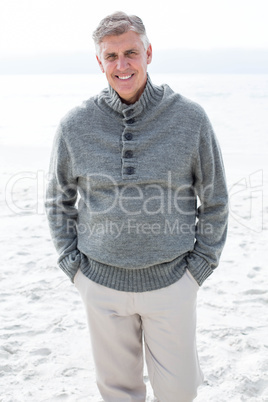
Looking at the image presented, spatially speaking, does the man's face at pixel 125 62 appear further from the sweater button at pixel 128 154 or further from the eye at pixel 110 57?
the sweater button at pixel 128 154

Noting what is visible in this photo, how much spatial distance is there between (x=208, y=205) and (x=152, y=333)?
54 cm

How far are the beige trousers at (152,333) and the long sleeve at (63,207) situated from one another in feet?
0.27

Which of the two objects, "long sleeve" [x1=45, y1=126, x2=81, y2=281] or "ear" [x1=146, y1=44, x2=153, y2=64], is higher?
"ear" [x1=146, y1=44, x2=153, y2=64]

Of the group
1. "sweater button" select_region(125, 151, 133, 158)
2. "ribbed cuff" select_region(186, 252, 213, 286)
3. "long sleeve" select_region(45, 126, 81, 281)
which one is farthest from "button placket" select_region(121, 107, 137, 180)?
"ribbed cuff" select_region(186, 252, 213, 286)

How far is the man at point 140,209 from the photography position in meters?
1.62

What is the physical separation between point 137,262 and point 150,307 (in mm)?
180

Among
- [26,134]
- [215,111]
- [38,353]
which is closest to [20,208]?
[38,353]

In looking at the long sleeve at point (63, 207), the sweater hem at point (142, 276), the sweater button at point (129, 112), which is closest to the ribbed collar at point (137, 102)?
the sweater button at point (129, 112)

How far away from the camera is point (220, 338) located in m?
2.66

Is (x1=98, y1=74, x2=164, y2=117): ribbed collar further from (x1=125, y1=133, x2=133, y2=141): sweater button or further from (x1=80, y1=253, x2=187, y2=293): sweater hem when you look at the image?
(x1=80, y1=253, x2=187, y2=293): sweater hem

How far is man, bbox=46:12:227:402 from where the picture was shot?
64.0 inches

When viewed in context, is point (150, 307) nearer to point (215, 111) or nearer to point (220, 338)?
point (220, 338)

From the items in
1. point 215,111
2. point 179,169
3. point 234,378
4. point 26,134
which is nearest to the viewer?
point 179,169

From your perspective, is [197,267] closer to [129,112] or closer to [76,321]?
[129,112]
